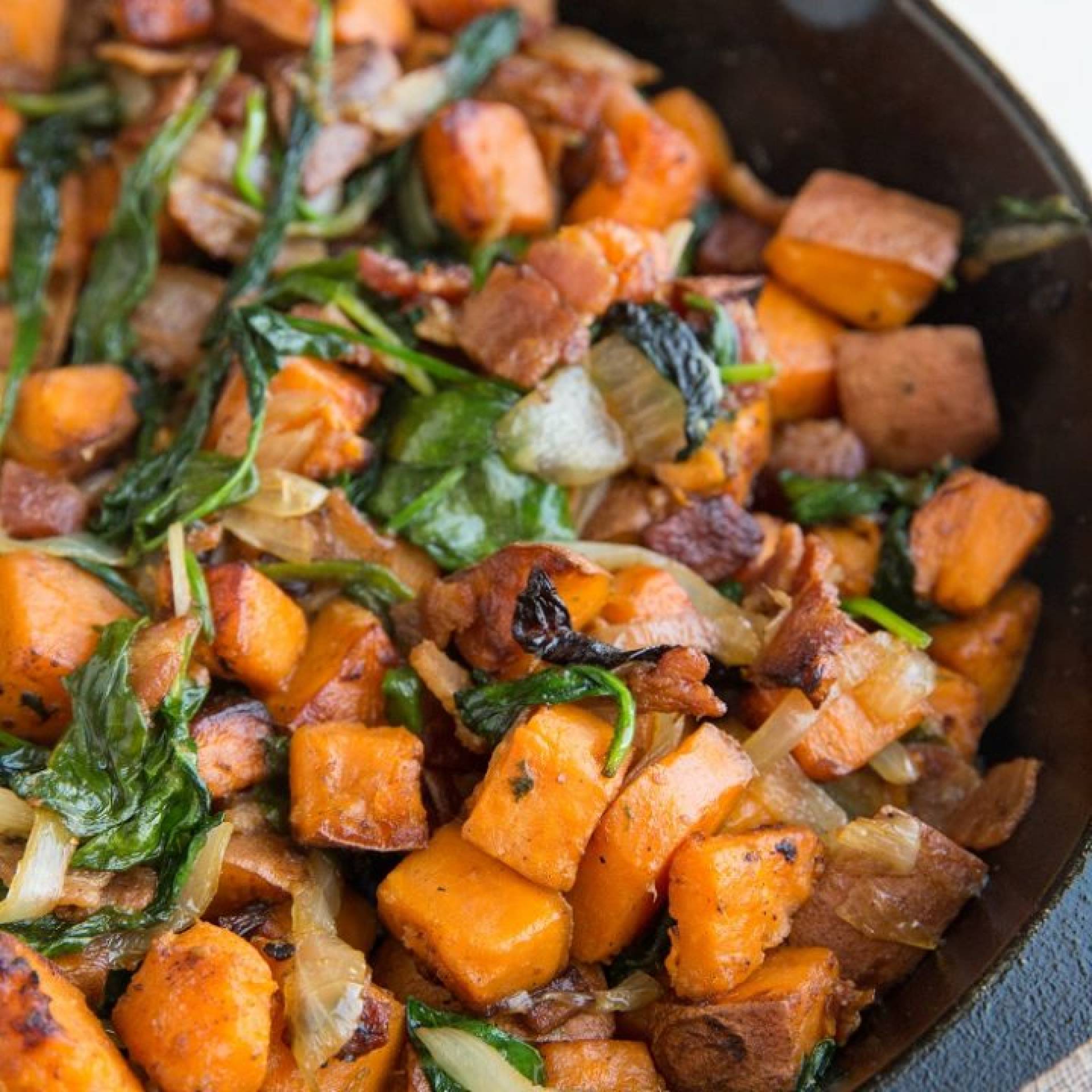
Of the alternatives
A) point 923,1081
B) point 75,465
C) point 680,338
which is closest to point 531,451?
point 680,338

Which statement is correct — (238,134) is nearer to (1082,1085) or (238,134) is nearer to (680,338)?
(680,338)

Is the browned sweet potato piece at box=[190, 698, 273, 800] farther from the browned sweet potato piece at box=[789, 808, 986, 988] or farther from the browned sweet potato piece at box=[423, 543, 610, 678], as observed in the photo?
the browned sweet potato piece at box=[789, 808, 986, 988]

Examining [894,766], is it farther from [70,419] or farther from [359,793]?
[70,419]

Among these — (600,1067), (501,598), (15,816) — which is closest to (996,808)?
(600,1067)

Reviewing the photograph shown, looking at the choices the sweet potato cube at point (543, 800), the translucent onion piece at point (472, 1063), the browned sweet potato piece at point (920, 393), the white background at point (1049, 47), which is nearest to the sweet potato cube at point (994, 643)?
the browned sweet potato piece at point (920, 393)

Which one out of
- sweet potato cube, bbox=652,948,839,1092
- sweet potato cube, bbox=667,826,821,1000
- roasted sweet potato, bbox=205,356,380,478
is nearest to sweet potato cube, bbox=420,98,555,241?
roasted sweet potato, bbox=205,356,380,478

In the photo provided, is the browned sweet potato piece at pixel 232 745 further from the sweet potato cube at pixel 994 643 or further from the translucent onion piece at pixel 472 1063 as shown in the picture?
the sweet potato cube at pixel 994 643
